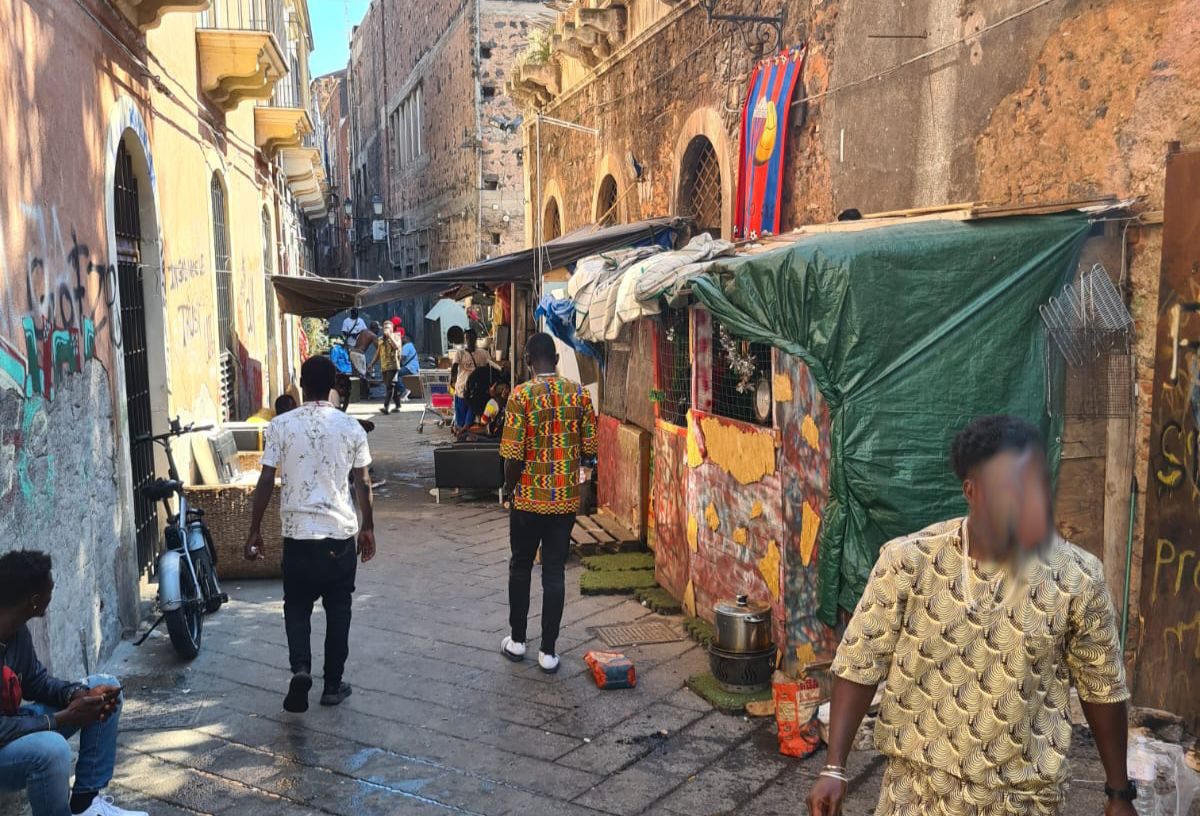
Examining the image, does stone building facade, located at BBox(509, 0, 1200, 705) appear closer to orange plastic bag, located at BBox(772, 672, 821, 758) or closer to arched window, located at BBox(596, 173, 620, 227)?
arched window, located at BBox(596, 173, 620, 227)

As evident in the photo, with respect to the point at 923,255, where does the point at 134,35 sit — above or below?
above

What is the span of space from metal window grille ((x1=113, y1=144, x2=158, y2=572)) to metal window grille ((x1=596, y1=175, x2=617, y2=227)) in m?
6.22

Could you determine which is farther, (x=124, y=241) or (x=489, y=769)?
(x=124, y=241)

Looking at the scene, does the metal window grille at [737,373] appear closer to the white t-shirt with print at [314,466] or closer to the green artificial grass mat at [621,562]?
the green artificial grass mat at [621,562]

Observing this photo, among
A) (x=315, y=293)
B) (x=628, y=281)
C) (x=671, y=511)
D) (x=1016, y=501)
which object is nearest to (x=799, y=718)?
(x=671, y=511)

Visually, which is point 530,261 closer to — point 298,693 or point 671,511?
point 671,511

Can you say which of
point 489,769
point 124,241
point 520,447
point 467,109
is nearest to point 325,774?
point 489,769

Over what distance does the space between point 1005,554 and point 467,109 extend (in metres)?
22.3

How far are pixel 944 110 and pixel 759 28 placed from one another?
276 centimetres

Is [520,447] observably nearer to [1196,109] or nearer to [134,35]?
[1196,109]

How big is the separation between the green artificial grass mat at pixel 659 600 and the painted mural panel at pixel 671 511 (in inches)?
2.2

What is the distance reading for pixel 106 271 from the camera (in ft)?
20.1

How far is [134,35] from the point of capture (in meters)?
7.14

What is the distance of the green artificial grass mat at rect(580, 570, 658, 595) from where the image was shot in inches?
279
